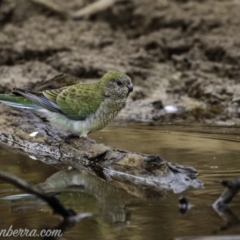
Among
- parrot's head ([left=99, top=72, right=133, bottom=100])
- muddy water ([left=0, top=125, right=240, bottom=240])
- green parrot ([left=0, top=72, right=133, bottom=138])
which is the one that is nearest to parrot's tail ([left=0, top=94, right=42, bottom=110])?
green parrot ([left=0, top=72, right=133, bottom=138])

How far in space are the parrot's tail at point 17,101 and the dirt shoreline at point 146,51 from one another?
225cm

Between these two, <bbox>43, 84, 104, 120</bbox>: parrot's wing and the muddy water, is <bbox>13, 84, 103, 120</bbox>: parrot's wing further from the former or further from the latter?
the muddy water

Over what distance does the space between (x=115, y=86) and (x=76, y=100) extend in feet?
1.37

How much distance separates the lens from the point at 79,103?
7867mm

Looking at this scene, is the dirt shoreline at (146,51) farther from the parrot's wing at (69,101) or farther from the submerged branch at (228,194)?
the submerged branch at (228,194)

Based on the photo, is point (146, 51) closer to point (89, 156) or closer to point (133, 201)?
point (89, 156)

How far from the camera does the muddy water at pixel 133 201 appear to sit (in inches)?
205

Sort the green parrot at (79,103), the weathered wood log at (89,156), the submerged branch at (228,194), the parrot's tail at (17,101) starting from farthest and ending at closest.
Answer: the parrot's tail at (17,101), the green parrot at (79,103), the weathered wood log at (89,156), the submerged branch at (228,194)

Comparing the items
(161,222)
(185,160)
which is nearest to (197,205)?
(161,222)

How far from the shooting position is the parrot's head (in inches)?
313

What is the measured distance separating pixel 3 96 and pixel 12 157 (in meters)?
0.71

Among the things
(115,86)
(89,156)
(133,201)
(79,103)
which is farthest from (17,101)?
(133,201)

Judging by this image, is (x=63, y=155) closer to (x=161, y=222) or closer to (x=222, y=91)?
(x=161, y=222)

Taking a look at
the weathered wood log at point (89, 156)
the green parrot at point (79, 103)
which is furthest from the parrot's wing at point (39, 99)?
the weathered wood log at point (89, 156)
